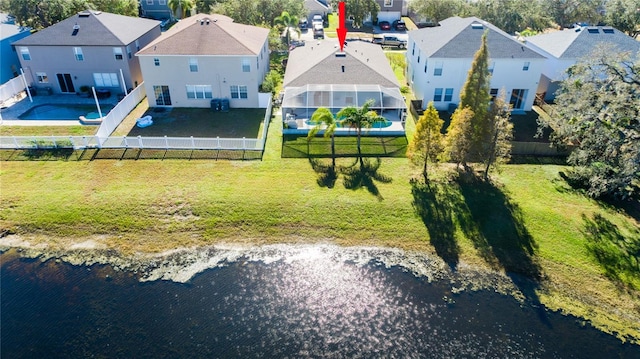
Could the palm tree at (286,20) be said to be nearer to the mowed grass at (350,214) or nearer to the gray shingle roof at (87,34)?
the gray shingle roof at (87,34)

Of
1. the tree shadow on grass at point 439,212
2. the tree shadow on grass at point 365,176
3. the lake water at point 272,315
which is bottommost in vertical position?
the lake water at point 272,315

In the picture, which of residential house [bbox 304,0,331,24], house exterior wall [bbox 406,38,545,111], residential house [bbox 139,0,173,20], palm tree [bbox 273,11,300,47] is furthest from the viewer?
residential house [bbox 304,0,331,24]

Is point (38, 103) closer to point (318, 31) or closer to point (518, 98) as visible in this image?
point (318, 31)

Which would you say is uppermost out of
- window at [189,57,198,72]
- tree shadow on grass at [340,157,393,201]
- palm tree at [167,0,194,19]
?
palm tree at [167,0,194,19]

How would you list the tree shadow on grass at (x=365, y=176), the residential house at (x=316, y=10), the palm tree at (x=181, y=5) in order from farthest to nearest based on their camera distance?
1. the residential house at (x=316, y=10)
2. the palm tree at (x=181, y=5)
3. the tree shadow on grass at (x=365, y=176)

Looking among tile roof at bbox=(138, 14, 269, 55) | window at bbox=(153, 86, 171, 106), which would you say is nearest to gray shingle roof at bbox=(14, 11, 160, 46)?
tile roof at bbox=(138, 14, 269, 55)

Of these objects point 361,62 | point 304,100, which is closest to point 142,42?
point 304,100

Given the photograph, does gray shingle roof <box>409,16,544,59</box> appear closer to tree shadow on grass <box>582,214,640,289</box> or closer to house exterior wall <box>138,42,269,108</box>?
house exterior wall <box>138,42,269,108</box>

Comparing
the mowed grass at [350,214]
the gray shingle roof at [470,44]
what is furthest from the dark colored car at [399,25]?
the mowed grass at [350,214]
